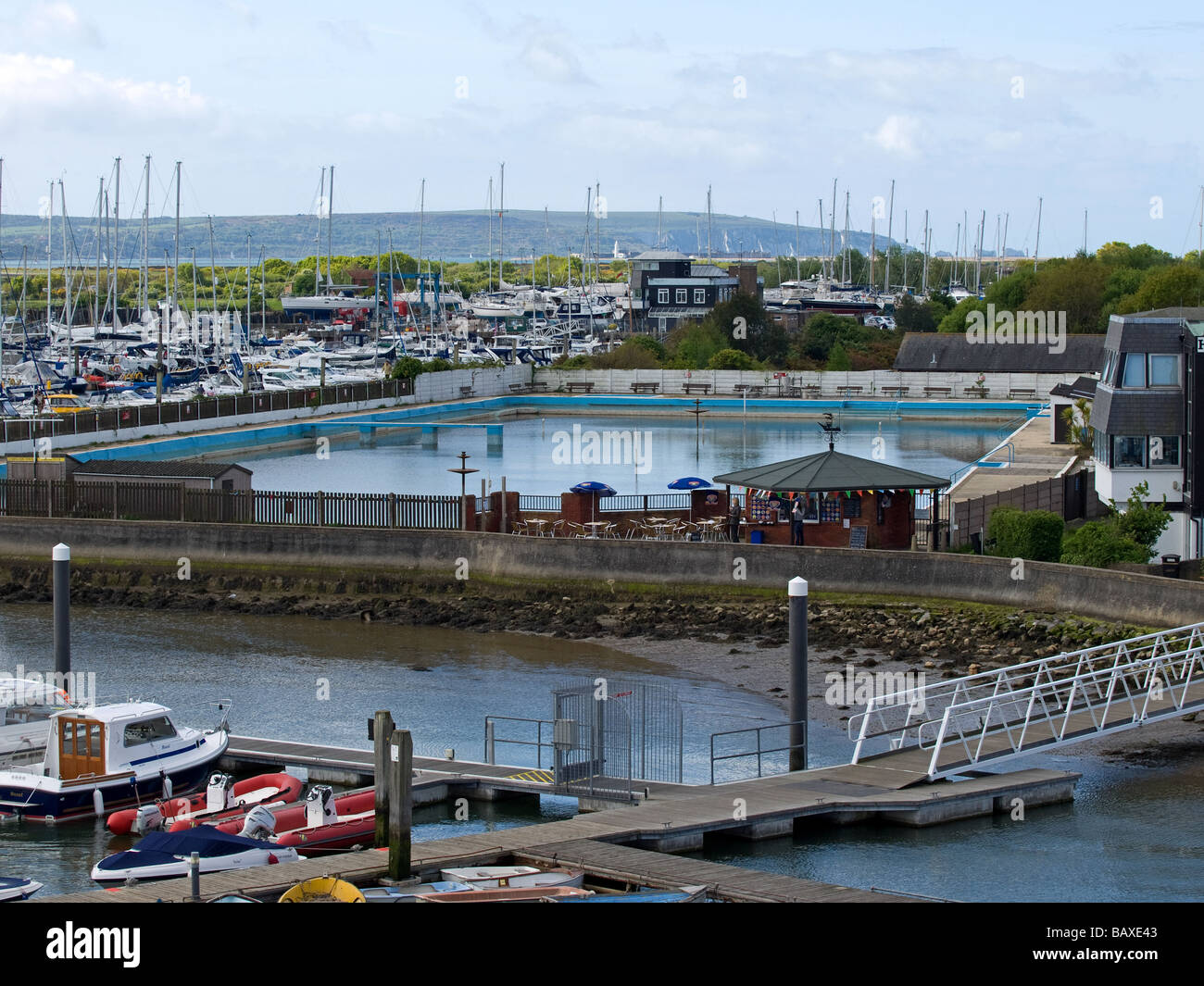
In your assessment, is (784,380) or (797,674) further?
(784,380)

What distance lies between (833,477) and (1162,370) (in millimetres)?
7946

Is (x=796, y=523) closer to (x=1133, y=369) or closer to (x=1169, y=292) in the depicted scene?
(x=1133, y=369)

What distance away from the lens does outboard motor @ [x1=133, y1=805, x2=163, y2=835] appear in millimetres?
23922

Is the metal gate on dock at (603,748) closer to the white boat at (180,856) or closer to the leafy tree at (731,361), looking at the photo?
the white boat at (180,856)

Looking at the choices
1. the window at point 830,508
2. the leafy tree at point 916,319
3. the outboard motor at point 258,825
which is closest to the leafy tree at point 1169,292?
the leafy tree at point 916,319

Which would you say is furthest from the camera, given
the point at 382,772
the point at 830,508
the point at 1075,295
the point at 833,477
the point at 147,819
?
the point at 1075,295

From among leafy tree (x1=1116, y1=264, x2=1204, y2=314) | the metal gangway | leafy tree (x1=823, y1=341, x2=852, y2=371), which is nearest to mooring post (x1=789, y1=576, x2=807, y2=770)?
the metal gangway

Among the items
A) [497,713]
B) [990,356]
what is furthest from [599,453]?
[497,713]

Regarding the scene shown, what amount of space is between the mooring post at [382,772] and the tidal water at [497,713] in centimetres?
257

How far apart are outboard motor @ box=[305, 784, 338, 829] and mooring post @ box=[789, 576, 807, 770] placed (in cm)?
713

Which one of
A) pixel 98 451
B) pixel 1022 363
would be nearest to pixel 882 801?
pixel 98 451

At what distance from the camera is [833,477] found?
132 feet

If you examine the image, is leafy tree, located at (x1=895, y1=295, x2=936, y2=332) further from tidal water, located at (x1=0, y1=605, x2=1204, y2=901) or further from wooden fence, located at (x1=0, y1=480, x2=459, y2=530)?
tidal water, located at (x1=0, y1=605, x2=1204, y2=901)

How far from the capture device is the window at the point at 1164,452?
38656mm
